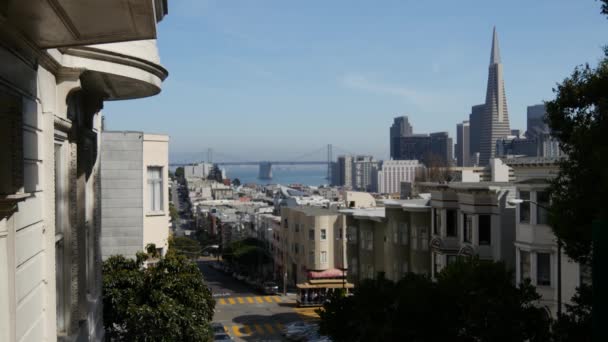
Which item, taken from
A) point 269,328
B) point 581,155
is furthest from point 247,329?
point 581,155

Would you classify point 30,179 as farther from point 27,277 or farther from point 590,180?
point 590,180

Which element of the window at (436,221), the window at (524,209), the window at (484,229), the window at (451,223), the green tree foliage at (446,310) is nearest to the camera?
the green tree foliage at (446,310)

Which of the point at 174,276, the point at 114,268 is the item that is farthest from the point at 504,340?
the point at 114,268

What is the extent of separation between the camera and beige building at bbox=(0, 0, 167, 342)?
15.6 ft

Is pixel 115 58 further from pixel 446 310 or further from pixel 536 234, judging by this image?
pixel 536 234

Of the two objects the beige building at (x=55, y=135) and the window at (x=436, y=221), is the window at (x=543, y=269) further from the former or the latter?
the beige building at (x=55, y=135)

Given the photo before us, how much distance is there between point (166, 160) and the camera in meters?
26.3

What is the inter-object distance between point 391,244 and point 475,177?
623 centimetres

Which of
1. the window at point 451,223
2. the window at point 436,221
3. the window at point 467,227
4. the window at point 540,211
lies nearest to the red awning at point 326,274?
the window at point 436,221

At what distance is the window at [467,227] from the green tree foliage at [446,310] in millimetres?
13173

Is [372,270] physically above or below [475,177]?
below

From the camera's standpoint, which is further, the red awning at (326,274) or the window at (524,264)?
the red awning at (326,274)

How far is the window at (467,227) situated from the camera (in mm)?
29266

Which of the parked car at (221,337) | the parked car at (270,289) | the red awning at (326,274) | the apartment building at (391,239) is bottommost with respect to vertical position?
the parked car at (270,289)
